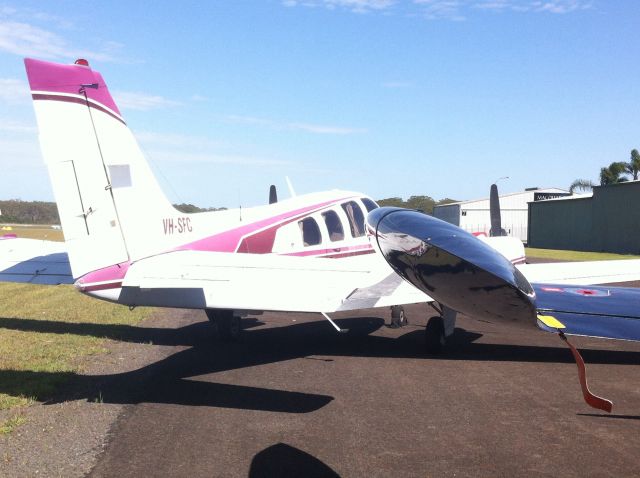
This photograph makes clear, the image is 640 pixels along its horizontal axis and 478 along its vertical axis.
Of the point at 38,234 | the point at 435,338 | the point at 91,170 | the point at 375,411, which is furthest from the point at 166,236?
the point at 38,234

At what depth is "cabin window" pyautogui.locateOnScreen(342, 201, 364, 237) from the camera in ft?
36.5

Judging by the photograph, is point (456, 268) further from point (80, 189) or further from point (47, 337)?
point (47, 337)

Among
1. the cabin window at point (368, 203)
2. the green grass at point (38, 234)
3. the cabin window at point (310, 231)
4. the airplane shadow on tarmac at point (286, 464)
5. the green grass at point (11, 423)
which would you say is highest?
the cabin window at point (368, 203)

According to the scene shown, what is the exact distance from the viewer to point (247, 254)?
7.19 metres

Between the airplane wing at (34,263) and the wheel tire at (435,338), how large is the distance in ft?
21.2

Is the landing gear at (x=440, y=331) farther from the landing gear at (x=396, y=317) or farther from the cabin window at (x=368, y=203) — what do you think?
the cabin window at (x=368, y=203)

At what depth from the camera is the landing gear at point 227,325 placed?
35.1ft

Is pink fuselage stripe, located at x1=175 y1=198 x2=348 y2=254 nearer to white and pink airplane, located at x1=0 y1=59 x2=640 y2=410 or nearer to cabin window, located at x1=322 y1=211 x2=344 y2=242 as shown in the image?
white and pink airplane, located at x1=0 y1=59 x2=640 y2=410

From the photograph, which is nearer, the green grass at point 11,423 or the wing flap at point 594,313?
the wing flap at point 594,313

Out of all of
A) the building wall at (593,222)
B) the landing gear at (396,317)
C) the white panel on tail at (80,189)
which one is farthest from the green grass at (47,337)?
the building wall at (593,222)

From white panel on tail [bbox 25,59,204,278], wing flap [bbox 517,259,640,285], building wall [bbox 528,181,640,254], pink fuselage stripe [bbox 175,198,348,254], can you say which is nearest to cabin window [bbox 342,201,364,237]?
pink fuselage stripe [bbox 175,198,348,254]

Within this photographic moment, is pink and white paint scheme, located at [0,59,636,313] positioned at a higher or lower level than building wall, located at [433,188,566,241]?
higher

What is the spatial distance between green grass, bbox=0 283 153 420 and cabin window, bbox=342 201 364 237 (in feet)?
16.2

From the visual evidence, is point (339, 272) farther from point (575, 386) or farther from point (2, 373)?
point (2, 373)
